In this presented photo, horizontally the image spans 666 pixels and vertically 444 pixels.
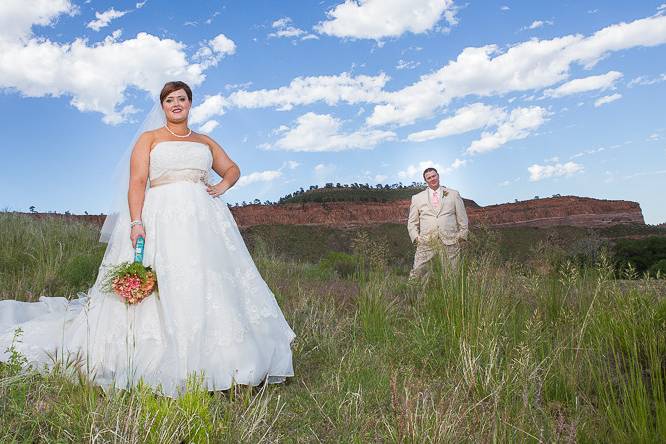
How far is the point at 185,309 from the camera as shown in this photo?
14.6 ft

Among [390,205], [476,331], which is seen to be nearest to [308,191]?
[390,205]

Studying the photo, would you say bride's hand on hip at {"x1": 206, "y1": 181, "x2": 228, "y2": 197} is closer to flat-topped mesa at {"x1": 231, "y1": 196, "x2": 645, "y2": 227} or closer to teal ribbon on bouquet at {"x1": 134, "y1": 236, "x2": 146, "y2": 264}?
teal ribbon on bouquet at {"x1": 134, "y1": 236, "x2": 146, "y2": 264}

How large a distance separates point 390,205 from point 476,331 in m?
41.1

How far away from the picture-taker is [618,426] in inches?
127

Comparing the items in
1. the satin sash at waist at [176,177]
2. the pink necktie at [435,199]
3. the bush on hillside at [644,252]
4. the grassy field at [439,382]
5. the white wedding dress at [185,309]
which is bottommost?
the bush on hillside at [644,252]

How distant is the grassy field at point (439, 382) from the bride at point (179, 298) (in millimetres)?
259

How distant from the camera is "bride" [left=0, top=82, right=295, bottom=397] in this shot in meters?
4.43

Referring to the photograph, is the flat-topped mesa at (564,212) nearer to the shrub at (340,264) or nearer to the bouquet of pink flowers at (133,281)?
the shrub at (340,264)

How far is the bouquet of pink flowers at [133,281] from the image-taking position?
442 cm

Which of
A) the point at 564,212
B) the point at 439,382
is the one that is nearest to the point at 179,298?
the point at 439,382

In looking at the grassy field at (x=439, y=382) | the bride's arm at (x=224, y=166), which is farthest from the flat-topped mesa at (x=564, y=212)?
the bride's arm at (x=224, y=166)

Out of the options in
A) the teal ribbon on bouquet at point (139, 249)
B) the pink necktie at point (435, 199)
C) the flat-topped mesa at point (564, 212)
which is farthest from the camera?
the flat-topped mesa at point (564, 212)

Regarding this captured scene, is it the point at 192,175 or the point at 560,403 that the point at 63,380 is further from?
the point at 560,403

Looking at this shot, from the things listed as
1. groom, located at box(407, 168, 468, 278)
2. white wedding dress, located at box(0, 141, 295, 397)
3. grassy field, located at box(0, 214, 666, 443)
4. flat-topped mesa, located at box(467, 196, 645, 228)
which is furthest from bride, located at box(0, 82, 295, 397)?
flat-topped mesa, located at box(467, 196, 645, 228)
